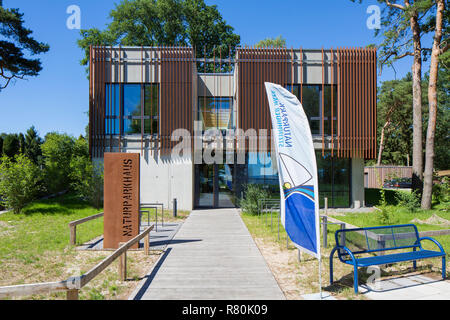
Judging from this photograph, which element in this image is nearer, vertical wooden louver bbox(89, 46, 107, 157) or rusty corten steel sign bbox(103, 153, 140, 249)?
rusty corten steel sign bbox(103, 153, 140, 249)

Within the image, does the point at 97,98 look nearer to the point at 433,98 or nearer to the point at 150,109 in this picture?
the point at 150,109

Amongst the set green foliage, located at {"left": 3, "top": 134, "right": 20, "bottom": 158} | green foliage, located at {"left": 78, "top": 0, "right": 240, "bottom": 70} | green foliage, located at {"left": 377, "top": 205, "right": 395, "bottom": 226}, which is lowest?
green foliage, located at {"left": 377, "top": 205, "right": 395, "bottom": 226}

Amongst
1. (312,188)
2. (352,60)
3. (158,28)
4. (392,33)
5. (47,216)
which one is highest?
(158,28)

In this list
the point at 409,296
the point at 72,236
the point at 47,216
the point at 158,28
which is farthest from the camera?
the point at 158,28

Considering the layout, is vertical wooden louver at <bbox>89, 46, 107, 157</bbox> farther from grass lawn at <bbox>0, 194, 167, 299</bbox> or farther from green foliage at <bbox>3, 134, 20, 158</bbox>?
green foliage at <bbox>3, 134, 20, 158</bbox>

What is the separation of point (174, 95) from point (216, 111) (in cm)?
305

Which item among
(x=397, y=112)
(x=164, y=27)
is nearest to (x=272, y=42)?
(x=164, y=27)

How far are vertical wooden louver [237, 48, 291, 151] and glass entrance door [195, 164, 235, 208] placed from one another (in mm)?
2430

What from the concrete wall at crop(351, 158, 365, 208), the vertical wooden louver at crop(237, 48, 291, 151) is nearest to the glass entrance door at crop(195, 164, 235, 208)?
the vertical wooden louver at crop(237, 48, 291, 151)

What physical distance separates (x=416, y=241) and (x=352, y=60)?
12541 millimetres

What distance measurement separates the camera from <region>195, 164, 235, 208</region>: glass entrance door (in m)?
16.3

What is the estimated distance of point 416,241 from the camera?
5.50m

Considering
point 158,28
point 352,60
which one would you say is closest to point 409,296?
point 352,60

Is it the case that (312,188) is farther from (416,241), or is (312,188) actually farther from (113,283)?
(113,283)
